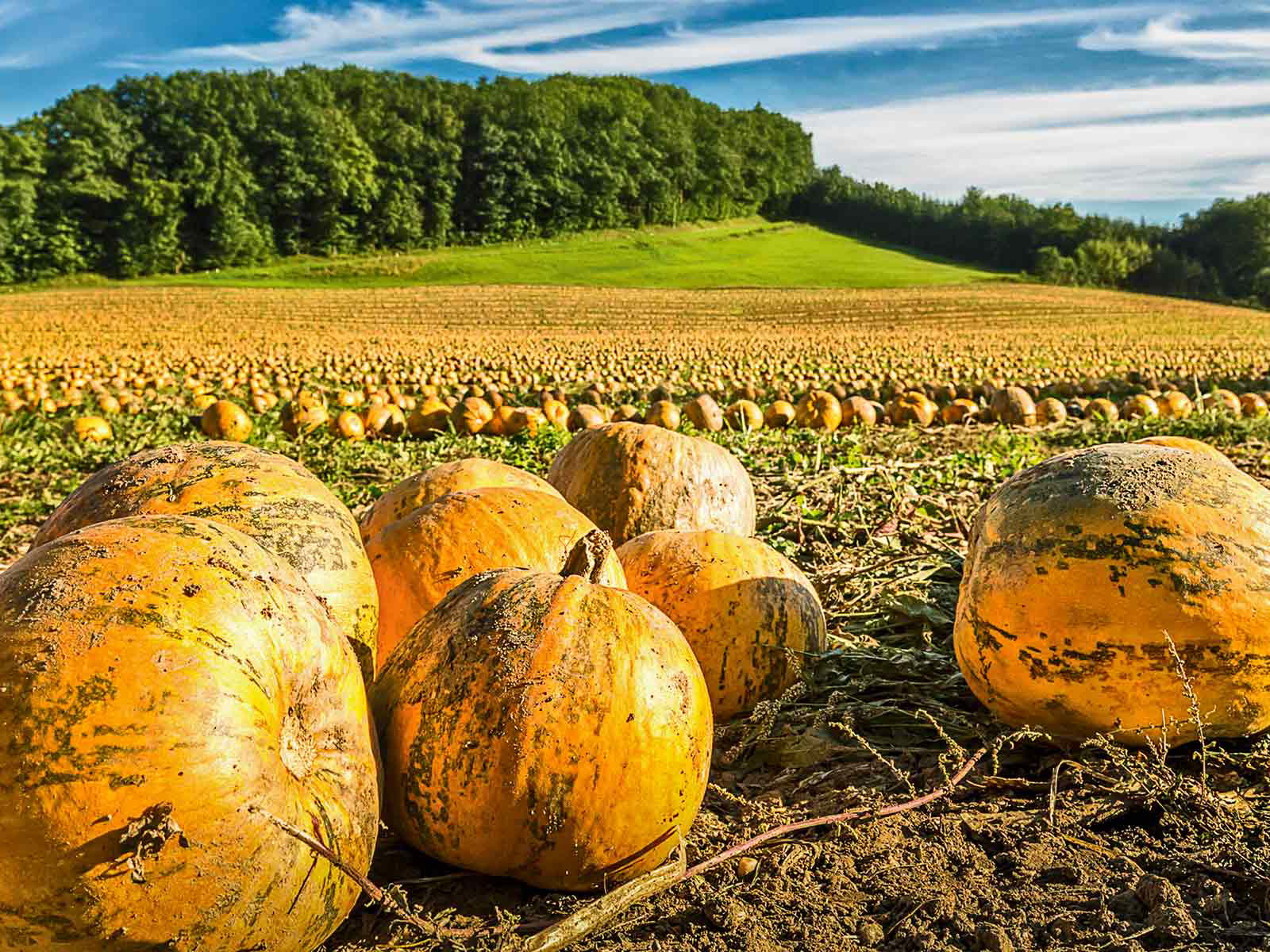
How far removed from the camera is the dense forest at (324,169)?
6334 cm

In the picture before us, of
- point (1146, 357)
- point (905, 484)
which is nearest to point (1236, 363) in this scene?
point (1146, 357)

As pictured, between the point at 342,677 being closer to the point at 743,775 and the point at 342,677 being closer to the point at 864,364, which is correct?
the point at 743,775

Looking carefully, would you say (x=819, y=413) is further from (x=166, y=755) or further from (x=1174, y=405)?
(x=166, y=755)

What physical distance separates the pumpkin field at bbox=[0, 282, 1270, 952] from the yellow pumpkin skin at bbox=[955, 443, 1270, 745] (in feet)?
0.04

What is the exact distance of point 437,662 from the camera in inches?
100

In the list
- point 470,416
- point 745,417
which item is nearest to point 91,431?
point 470,416

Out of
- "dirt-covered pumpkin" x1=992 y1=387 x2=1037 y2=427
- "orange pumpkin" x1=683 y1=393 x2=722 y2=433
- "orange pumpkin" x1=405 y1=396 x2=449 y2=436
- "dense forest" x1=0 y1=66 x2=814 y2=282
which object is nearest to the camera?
"orange pumpkin" x1=683 y1=393 x2=722 y2=433

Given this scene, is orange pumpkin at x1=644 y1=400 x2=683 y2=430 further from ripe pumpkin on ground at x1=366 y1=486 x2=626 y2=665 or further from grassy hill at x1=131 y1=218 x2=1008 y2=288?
grassy hill at x1=131 y1=218 x2=1008 y2=288

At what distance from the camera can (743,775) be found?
333cm

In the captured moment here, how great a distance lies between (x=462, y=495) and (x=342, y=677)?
139cm

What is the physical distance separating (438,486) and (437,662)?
64.2 inches

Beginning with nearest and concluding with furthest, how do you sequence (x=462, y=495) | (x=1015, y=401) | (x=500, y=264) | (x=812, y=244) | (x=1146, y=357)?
(x=462, y=495)
(x=1015, y=401)
(x=1146, y=357)
(x=500, y=264)
(x=812, y=244)

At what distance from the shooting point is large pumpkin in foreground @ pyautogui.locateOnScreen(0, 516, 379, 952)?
1799 mm

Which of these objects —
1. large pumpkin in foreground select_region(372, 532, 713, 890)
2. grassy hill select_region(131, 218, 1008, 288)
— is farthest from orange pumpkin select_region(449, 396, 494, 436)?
grassy hill select_region(131, 218, 1008, 288)
